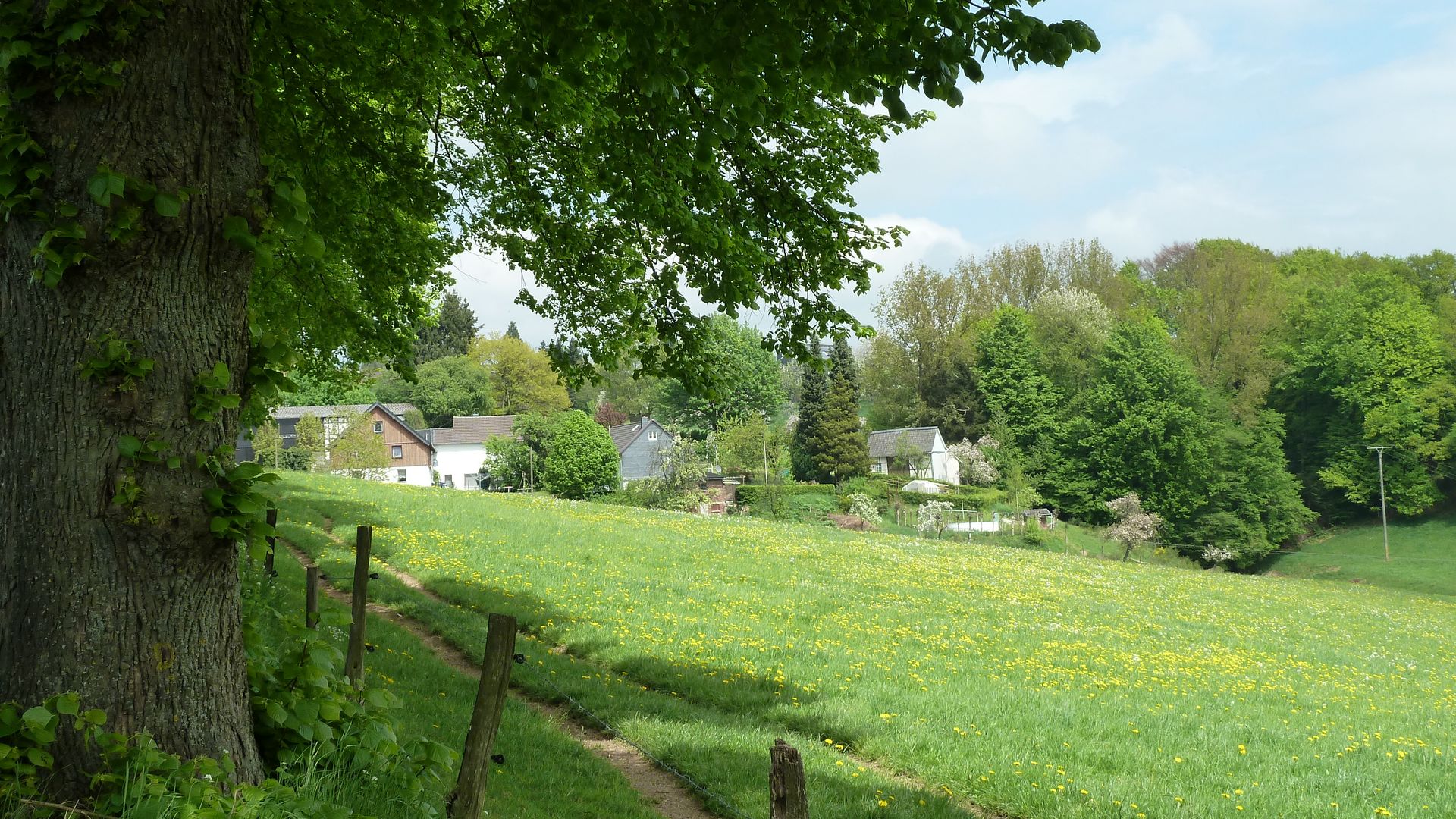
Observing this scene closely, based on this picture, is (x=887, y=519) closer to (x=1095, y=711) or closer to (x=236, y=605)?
(x=1095, y=711)

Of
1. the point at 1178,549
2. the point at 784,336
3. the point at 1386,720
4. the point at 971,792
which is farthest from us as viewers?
the point at 1178,549

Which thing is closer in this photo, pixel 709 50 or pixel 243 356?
pixel 243 356

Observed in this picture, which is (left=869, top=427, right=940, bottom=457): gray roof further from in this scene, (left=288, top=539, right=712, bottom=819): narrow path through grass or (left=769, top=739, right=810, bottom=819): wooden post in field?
(left=769, top=739, right=810, bottom=819): wooden post in field

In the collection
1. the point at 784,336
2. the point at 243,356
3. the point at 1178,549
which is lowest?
the point at 1178,549

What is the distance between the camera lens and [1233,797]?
891cm

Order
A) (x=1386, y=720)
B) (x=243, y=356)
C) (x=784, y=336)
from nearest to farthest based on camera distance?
(x=243, y=356), (x=784, y=336), (x=1386, y=720)

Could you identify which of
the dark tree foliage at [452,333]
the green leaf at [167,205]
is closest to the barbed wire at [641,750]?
the green leaf at [167,205]

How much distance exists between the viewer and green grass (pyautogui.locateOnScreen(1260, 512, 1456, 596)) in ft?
181

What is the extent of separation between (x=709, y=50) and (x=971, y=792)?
6.74 m

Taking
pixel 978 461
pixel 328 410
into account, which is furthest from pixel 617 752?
pixel 328 410

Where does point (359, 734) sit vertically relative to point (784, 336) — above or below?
below

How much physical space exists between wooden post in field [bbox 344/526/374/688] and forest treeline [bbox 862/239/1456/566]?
60.8m

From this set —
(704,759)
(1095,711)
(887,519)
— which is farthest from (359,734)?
(887,519)

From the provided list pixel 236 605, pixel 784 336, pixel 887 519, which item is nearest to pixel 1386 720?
pixel 784 336
